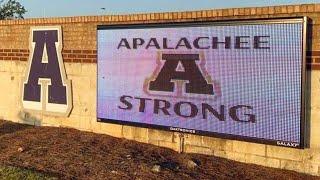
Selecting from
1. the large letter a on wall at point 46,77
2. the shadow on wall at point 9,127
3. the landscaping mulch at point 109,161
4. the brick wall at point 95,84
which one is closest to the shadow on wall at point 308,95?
the brick wall at point 95,84

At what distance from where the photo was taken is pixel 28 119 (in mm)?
12812

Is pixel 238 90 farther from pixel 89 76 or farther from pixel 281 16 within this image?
pixel 89 76

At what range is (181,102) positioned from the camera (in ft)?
31.7

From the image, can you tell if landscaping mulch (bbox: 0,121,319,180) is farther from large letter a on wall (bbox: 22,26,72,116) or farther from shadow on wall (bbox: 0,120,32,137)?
large letter a on wall (bbox: 22,26,72,116)

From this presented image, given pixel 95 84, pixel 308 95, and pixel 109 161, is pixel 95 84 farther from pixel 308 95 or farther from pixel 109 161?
pixel 308 95

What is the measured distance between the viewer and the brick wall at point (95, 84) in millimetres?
8211

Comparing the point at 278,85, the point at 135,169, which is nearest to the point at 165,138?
the point at 135,169

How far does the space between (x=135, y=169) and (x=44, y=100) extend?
4.49m

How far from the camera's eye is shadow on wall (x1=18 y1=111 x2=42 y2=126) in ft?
41.3

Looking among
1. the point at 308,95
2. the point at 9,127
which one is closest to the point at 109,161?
the point at 308,95

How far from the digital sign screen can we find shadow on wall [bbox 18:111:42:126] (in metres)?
2.20

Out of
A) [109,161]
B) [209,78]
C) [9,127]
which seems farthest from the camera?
[9,127]

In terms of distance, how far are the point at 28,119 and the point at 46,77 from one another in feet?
4.05

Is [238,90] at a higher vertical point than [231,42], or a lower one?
lower
